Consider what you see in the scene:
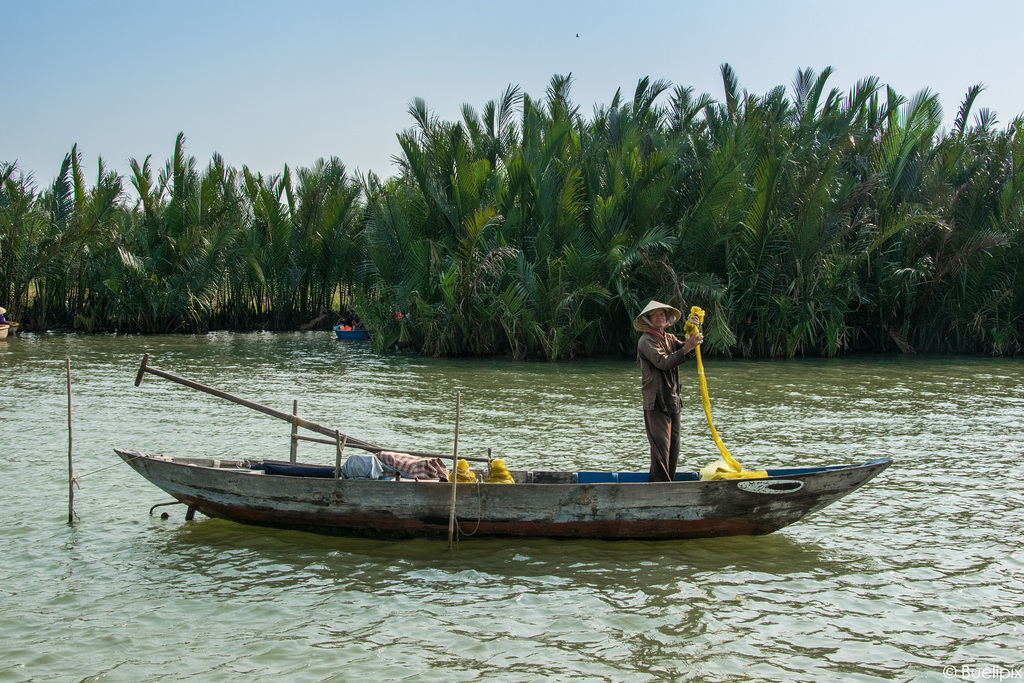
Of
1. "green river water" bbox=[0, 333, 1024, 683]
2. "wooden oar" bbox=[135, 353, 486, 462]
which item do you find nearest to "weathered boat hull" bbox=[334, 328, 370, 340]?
"green river water" bbox=[0, 333, 1024, 683]

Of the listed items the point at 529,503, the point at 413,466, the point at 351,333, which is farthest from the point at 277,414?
the point at 351,333

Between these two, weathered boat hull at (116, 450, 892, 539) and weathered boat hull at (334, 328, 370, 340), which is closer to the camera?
weathered boat hull at (116, 450, 892, 539)

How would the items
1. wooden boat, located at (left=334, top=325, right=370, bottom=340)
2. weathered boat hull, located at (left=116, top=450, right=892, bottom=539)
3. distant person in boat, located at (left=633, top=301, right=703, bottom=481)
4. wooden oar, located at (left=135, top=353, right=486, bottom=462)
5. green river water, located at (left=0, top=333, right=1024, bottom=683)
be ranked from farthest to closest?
wooden boat, located at (left=334, top=325, right=370, bottom=340) < wooden oar, located at (left=135, top=353, right=486, bottom=462) < distant person in boat, located at (left=633, top=301, right=703, bottom=481) < weathered boat hull, located at (left=116, top=450, right=892, bottom=539) < green river water, located at (left=0, top=333, right=1024, bottom=683)

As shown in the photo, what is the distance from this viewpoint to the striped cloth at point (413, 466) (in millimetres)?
8062

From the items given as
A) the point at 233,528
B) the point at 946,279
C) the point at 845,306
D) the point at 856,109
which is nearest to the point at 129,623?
the point at 233,528

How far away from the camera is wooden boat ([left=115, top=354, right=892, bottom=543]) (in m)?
7.41

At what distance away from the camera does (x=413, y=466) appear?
809 cm

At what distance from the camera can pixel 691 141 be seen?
24.2m

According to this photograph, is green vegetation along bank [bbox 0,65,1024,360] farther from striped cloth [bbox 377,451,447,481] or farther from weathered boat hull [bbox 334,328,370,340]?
striped cloth [bbox 377,451,447,481]

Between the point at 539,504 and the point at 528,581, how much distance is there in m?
0.82

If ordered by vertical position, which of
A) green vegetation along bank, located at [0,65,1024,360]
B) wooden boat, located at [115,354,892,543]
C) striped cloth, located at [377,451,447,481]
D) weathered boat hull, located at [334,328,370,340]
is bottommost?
wooden boat, located at [115,354,892,543]

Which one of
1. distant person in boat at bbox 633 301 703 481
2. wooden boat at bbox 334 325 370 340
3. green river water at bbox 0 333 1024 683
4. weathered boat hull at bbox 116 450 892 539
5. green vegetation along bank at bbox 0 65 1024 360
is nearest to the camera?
green river water at bbox 0 333 1024 683

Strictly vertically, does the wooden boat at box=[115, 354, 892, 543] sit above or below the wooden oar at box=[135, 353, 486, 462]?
below

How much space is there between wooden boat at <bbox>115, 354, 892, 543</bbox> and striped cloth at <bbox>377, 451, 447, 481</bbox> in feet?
1.11
